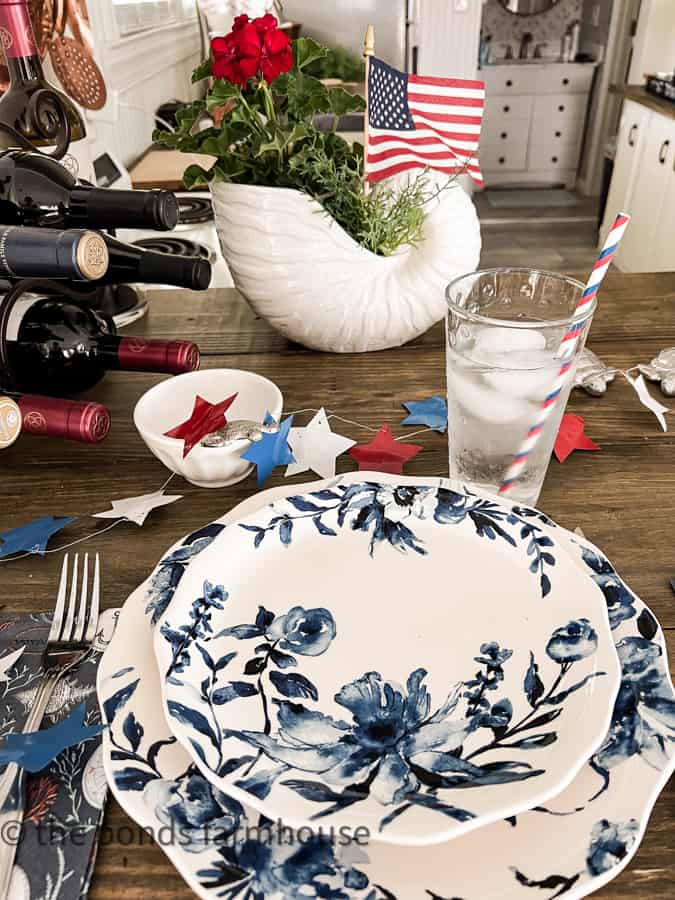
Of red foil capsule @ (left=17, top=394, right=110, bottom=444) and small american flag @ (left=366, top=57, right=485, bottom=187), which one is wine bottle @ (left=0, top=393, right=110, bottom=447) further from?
small american flag @ (left=366, top=57, right=485, bottom=187)

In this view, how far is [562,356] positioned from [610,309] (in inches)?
19.4

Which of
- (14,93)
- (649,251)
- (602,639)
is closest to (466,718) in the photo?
(602,639)

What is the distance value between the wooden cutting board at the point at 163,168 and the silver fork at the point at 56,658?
4.83ft

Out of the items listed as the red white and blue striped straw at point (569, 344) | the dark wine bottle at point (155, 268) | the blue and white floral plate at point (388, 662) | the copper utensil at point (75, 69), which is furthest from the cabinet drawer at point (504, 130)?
the blue and white floral plate at point (388, 662)

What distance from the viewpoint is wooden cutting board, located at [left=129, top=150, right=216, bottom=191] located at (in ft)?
6.36

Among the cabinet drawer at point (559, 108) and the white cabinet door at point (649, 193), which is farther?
the cabinet drawer at point (559, 108)

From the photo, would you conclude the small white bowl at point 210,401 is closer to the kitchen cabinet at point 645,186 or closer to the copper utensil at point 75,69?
the copper utensil at point 75,69

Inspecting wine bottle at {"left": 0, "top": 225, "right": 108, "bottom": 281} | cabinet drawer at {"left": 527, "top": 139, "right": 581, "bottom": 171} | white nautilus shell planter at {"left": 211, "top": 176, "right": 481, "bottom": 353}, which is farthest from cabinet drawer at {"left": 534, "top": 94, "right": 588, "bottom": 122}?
wine bottle at {"left": 0, "top": 225, "right": 108, "bottom": 281}

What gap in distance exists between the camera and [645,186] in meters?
3.04

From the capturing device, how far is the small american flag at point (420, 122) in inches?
32.8

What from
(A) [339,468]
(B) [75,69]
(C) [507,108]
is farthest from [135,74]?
(C) [507,108]

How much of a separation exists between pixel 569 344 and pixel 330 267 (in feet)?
1.05

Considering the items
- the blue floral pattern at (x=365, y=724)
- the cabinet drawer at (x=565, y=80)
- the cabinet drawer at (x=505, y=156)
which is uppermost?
the blue floral pattern at (x=365, y=724)

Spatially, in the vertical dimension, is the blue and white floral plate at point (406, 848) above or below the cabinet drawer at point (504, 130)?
above
